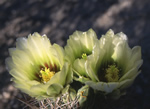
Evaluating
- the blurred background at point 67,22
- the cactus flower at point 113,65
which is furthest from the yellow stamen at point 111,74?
the blurred background at point 67,22

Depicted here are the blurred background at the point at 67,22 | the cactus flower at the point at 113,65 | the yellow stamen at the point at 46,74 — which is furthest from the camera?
the blurred background at the point at 67,22

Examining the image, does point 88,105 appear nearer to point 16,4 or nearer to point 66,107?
point 66,107

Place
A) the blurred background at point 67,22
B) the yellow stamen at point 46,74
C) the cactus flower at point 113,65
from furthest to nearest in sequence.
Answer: the blurred background at point 67,22
the yellow stamen at point 46,74
the cactus flower at point 113,65

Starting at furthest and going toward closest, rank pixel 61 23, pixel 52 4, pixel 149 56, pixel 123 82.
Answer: pixel 52 4 → pixel 61 23 → pixel 149 56 → pixel 123 82

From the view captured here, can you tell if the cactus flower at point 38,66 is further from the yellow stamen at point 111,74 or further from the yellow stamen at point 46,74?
the yellow stamen at point 111,74

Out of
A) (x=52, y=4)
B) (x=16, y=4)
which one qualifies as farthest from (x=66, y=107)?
(x=16, y=4)

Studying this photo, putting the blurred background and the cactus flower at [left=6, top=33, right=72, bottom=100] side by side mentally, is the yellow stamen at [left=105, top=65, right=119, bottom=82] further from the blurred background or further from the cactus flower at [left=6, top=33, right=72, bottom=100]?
the blurred background

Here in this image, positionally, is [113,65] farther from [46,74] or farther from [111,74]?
[46,74]

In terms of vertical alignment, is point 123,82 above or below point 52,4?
below
